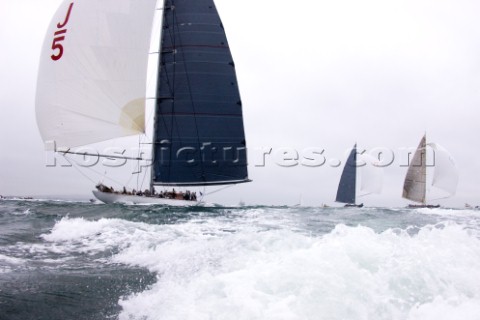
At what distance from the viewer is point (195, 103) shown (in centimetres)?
2881

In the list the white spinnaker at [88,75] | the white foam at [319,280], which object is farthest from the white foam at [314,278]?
the white spinnaker at [88,75]

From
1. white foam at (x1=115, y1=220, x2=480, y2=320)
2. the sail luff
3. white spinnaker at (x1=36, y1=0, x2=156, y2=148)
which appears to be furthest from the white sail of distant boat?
the sail luff

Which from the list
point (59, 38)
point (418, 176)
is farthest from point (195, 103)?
point (418, 176)

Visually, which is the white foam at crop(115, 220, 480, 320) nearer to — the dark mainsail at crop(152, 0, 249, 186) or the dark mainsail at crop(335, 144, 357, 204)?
the dark mainsail at crop(152, 0, 249, 186)

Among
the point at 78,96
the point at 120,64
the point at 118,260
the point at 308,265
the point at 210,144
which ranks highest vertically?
the point at 120,64

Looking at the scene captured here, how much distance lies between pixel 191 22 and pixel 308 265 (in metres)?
27.0

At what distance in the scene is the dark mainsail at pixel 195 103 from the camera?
28859mm

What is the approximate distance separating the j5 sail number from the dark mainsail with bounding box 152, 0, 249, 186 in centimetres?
681

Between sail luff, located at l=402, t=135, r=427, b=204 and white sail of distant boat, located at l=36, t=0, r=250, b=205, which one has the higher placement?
white sail of distant boat, located at l=36, t=0, r=250, b=205

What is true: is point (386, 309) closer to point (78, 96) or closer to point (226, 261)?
point (226, 261)

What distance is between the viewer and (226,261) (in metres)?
6.78

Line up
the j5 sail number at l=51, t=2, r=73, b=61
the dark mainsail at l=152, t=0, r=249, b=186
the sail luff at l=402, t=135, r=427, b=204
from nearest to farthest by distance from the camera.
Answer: the j5 sail number at l=51, t=2, r=73, b=61 < the dark mainsail at l=152, t=0, r=249, b=186 < the sail luff at l=402, t=135, r=427, b=204

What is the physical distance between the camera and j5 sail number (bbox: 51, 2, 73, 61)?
24.8m

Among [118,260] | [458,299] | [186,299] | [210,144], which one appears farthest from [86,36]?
[458,299]
